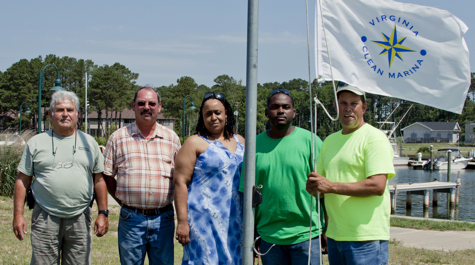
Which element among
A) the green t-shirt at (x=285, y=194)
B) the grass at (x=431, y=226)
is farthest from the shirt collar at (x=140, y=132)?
the grass at (x=431, y=226)

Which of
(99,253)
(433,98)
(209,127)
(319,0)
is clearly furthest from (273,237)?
(99,253)

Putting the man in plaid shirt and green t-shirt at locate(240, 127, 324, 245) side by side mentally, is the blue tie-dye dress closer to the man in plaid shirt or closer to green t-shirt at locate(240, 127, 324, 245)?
green t-shirt at locate(240, 127, 324, 245)

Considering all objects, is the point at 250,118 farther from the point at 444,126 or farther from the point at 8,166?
the point at 444,126

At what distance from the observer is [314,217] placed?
10.5 ft

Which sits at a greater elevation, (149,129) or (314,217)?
(149,129)

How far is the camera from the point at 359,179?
9.21 ft

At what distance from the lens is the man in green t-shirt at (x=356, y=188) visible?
2711 millimetres

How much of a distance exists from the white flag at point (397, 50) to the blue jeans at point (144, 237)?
79.1 inches

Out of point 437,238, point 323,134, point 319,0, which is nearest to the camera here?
point 319,0

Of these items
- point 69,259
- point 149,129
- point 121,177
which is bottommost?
point 69,259

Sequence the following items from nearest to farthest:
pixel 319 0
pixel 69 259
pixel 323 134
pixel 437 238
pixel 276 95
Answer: pixel 319 0 < pixel 276 95 < pixel 69 259 < pixel 437 238 < pixel 323 134

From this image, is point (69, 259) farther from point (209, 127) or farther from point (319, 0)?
point (319, 0)

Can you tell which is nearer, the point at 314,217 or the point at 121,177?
A: the point at 314,217

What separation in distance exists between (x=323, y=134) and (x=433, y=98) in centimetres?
8403
